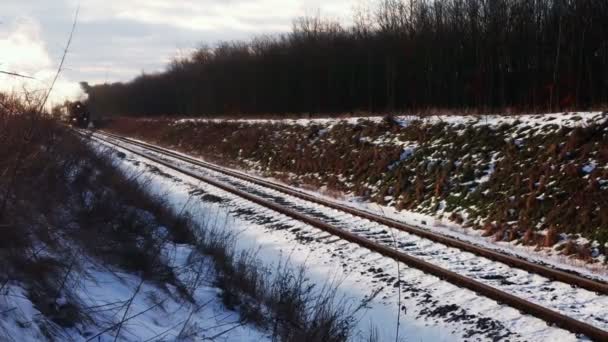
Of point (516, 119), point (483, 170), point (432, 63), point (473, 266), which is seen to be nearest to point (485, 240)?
point (473, 266)

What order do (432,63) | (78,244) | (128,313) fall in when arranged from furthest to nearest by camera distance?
(432,63)
(78,244)
(128,313)

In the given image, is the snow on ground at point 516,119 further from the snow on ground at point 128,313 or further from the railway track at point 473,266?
the snow on ground at point 128,313

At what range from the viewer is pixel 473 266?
868 centimetres

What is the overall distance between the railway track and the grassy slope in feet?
6.12

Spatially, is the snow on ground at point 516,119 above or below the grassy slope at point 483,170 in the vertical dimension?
above

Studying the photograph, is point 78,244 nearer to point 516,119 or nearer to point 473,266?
point 473,266

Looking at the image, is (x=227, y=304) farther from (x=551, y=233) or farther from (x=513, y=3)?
(x=513, y=3)

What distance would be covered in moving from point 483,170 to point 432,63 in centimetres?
2261

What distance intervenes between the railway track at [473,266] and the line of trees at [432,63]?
9688mm

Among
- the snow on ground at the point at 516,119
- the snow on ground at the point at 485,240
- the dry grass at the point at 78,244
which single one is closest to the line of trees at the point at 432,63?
the snow on ground at the point at 516,119

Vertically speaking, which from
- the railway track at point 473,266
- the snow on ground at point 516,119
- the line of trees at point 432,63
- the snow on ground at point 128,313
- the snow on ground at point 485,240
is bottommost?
the snow on ground at point 485,240

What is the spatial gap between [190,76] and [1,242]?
5845cm

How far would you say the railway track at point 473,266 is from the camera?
6.56m

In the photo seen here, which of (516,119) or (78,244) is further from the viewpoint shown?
(516,119)
